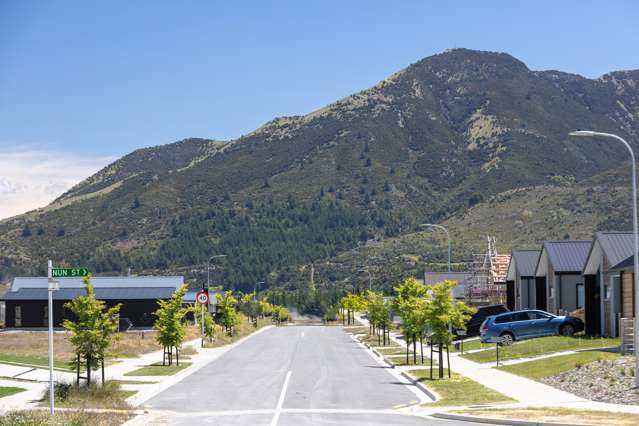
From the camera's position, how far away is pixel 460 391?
2905 centimetres

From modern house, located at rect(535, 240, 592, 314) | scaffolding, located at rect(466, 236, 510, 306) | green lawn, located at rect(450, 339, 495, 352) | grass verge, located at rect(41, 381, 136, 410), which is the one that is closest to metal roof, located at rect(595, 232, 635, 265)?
green lawn, located at rect(450, 339, 495, 352)

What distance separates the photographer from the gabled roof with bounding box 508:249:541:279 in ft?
210

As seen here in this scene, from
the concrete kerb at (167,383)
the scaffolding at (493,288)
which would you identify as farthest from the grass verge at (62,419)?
the scaffolding at (493,288)

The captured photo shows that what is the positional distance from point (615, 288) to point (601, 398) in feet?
62.3

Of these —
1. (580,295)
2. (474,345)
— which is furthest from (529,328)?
(580,295)

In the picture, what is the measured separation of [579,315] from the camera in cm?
5200

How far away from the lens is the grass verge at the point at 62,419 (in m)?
18.7

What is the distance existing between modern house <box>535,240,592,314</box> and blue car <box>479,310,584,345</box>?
624cm

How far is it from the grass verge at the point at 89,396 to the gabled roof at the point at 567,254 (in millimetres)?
33983

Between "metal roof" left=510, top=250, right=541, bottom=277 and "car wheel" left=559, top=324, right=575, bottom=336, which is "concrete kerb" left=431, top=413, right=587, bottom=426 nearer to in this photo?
"car wheel" left=559, top=324, right=575, bottom=336

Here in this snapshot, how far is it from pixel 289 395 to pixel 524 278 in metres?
38.3

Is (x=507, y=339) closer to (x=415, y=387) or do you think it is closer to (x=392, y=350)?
(x=392, y=350)

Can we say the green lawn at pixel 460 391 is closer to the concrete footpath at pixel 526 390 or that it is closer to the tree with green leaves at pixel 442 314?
the concrete footpath at pixel 526 390

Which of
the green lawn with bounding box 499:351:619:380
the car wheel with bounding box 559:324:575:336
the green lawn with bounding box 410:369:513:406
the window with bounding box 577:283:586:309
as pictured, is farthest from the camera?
the window with bounding box 577:283:586:309
